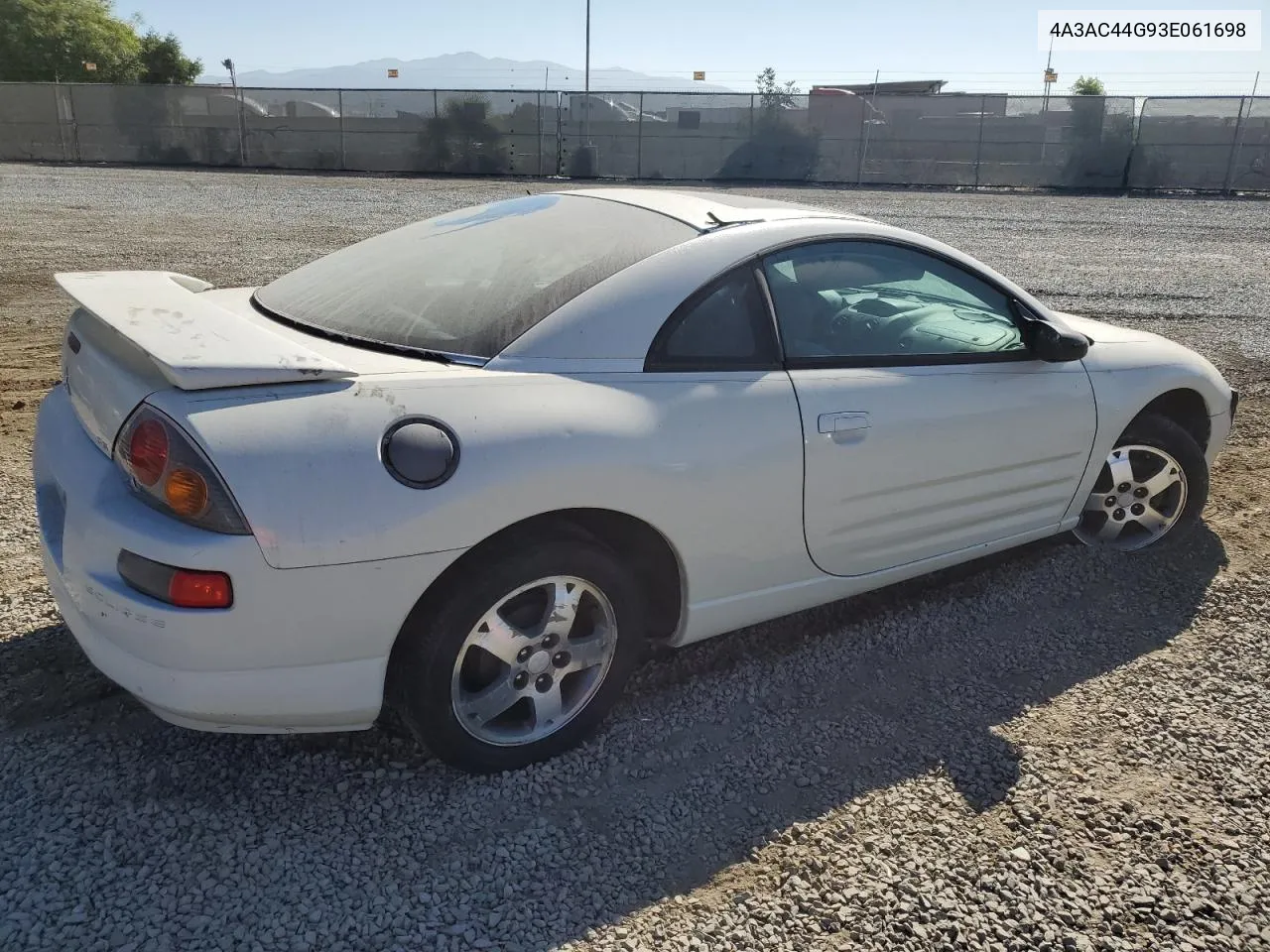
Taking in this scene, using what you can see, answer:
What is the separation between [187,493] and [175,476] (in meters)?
0.05

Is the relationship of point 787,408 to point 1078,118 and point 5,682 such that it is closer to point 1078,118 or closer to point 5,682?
point 5,682

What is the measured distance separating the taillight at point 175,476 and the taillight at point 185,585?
0.11m

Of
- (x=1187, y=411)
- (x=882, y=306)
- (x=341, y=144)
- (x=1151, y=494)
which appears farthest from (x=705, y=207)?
(x=341, y=144)

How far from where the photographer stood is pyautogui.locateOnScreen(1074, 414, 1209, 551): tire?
4121 mm

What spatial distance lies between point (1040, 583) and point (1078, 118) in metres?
22.9

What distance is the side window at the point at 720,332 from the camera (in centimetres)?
290

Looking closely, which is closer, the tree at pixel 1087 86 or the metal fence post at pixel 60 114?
the metal fence post at pixel 60 114

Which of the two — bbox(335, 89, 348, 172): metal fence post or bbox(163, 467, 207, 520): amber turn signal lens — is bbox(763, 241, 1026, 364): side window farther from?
bbox(335, 89, 348, 172): metal fence post

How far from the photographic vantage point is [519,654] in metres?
2.71

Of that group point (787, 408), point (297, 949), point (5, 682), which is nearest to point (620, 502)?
point (787, 408)

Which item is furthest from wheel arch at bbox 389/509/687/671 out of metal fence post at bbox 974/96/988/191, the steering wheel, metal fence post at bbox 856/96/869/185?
metal fence post at bbox 974/96/988/191

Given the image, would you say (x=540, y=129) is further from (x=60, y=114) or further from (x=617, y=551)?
(x=617, y=551)

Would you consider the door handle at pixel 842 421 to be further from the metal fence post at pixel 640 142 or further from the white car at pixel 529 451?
the metal fence post at pixel 640 142

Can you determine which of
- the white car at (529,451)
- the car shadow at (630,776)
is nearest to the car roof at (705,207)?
the white car at (529,451)
